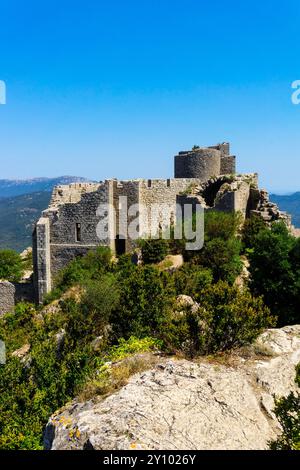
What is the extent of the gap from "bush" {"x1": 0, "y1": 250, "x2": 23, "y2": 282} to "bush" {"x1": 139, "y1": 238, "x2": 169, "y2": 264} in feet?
30.5

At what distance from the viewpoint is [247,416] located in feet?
18.5

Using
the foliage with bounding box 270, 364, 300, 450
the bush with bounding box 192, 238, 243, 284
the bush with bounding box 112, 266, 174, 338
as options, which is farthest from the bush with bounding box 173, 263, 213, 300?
the foliage with bounding box 270, 364, 300, 450

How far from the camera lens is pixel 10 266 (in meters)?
25.1

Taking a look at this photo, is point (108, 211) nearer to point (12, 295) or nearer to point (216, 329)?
point (12, 295)

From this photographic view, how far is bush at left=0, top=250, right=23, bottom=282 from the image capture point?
2425cm

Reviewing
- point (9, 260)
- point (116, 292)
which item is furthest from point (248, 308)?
point (9, 260)

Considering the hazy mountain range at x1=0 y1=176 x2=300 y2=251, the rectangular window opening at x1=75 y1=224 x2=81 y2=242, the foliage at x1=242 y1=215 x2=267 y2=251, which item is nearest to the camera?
the foliage at x1=242 y1=215 x2=267 y2=251

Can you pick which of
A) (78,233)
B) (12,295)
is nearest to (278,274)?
(78,233)

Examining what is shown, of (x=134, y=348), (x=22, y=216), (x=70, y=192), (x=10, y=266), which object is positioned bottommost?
(x=22, y=216)

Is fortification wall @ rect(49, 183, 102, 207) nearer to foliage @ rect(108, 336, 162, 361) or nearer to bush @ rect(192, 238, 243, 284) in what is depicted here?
bush @ rect(192, 238, 243, 284)

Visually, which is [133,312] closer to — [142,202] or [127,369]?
[127,369]

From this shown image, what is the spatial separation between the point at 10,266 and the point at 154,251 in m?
11.1

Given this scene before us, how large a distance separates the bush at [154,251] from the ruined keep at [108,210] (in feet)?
5.88

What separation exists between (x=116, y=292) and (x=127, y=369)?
737 centimetres
